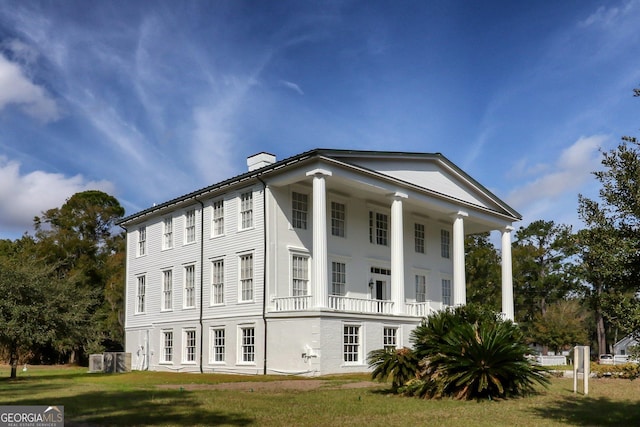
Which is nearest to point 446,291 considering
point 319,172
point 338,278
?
point 338,278

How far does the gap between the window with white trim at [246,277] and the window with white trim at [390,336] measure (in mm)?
6065

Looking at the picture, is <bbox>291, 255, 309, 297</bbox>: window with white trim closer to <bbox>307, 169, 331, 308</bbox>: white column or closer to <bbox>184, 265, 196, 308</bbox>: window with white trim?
<bbox>307, 169, 331, 308</bbox>: white column

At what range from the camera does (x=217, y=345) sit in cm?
3022

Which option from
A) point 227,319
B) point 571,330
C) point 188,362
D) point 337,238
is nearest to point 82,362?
point 188,362

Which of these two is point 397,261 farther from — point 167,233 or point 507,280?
point 167,233

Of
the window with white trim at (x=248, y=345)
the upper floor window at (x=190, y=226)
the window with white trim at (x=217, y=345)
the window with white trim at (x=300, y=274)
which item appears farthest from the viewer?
the upper floor window at (x=190, y=226)

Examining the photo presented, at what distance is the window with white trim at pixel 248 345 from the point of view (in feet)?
91.7

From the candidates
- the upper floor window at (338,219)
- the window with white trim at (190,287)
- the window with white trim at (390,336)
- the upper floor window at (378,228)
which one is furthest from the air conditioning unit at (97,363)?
the upper floor window at (378,228)

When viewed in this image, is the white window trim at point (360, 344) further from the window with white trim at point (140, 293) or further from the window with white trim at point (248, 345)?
the window with white trim at point (140, 293)

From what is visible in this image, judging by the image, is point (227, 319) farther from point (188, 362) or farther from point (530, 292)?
point (530, 292)

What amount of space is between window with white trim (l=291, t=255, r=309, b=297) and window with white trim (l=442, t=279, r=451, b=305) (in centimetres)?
1133

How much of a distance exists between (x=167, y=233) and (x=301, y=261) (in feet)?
31.7

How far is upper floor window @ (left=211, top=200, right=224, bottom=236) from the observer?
31.1 m

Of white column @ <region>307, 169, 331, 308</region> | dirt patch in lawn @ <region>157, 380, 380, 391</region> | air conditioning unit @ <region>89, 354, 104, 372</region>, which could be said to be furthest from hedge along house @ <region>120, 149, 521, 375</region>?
dirt patch in lawn @ <region>157, 380, 380, 391</region>
